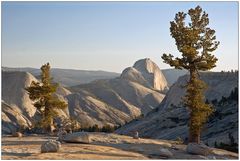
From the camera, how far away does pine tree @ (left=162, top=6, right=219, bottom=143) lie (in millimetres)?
36281

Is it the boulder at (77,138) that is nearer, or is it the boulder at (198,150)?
the boulder at (198,150)

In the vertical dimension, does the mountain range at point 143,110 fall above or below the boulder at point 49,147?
above

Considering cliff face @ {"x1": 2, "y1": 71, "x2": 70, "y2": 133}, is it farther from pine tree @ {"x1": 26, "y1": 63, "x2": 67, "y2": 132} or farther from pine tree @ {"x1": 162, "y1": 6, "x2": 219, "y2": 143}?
pine tree @ {"x1": 162, "y1": 6, "x2": 219, "y2": 143}

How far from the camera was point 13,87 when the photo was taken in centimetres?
Result: 15425

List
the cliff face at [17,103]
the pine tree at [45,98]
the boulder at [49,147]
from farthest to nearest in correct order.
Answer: the cliff face at [17,103]
the pine tree at [45,98]
the boulder at [49,147]

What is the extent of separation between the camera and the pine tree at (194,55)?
36281 mm

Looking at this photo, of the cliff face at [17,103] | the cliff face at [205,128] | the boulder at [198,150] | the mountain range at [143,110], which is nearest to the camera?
the boulder at [198,150]

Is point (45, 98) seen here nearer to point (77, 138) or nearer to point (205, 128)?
point (77, 138)

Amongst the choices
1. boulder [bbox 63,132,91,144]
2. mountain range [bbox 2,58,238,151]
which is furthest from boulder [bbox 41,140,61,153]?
mountain range [bbox 2,58,238,151]

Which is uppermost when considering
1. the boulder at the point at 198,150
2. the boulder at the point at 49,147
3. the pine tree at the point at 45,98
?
the pine tree at the point at 45,98

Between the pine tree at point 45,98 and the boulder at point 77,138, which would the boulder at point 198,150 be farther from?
the pine tree at point 45,98

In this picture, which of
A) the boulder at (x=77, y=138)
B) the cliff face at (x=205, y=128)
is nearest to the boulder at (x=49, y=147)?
the boulder at (x=77, y=138)

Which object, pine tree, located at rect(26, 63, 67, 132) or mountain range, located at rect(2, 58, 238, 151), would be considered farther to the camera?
mountain range, located at rect(2, 58, 238, 151)

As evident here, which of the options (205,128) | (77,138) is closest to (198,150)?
Result: (77,138)
